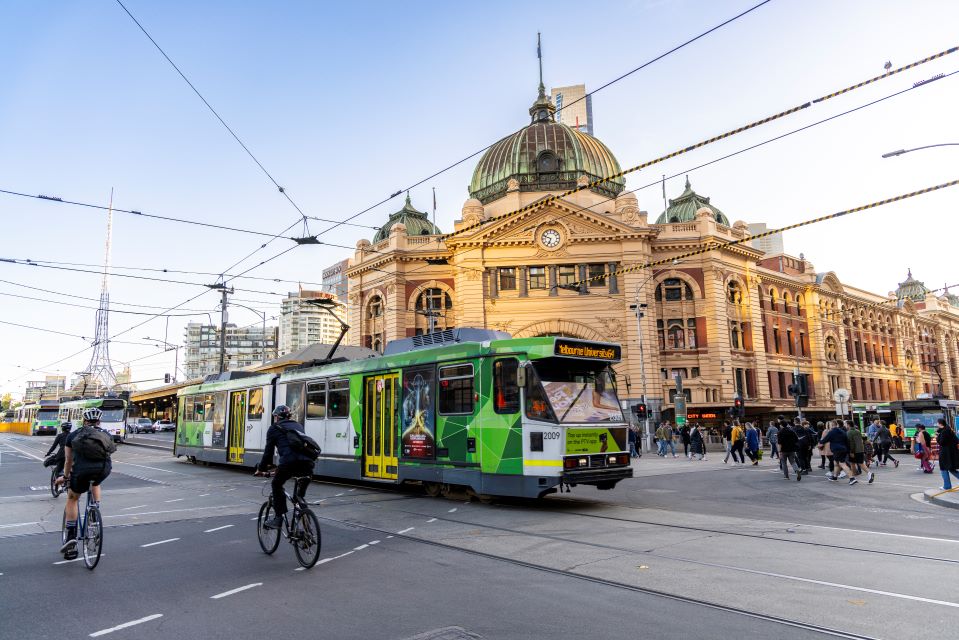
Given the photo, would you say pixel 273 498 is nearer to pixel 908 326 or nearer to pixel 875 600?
pixel 875 600

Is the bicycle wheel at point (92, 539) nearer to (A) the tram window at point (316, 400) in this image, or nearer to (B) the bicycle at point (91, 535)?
(B) the bicycle at point (91, 535)

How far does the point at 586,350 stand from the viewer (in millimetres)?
12695

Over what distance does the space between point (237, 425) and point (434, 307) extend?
2784 centimetres

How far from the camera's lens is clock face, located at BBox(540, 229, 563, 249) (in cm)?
4562

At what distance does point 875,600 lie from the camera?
6.02 metres

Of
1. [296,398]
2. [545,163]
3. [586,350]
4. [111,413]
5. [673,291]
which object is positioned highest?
[545,163]

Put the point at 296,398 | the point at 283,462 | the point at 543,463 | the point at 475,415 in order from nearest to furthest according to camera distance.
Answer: the point at 283,462
the point at 543,463
the point at 475,415
the point at 296,398

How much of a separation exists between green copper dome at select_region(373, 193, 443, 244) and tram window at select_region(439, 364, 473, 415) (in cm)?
4307

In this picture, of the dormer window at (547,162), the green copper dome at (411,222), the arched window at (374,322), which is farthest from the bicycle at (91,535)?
the green copper dome at (411,222)

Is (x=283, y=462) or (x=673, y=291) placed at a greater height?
(x=673, y=291)

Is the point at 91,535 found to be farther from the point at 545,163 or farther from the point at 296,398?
the point at 545,163

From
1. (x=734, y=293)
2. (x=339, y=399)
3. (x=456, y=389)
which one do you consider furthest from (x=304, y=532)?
(x=734, y=293)

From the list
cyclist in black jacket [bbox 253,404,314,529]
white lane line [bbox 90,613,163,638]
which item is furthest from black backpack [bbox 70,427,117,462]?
white lane line [bbox 90,613,163,638]

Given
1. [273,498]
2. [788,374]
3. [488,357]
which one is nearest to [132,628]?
[273,498]
